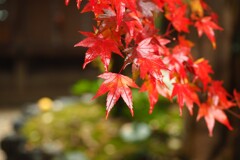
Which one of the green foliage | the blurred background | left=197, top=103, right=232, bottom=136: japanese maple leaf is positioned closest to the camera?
left=197, top=103, right=232, bottom=136: japanese maple leaf

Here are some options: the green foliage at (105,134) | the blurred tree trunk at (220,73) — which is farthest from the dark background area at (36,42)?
the blurred tree trunk at (220,73)

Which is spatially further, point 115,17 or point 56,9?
point 56,9

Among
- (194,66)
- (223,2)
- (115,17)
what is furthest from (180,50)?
(223,2)

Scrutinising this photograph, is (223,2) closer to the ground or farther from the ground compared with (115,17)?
closer to the ground

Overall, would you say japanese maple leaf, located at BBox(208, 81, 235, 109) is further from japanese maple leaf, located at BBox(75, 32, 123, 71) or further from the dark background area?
the dark background area

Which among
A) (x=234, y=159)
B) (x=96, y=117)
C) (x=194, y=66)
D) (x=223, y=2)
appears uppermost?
(x=194, y=66)

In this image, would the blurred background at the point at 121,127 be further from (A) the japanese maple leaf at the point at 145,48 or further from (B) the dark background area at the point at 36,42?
(A) the japanese maple leaf at the point at 145,48

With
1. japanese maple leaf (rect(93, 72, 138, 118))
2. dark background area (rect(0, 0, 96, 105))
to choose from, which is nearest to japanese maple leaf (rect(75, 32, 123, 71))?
japanese maple leaf (rect(93, 72, 138, 118))

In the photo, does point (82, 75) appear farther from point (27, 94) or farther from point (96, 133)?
point (96, 133)

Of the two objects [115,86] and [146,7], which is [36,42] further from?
[115,86]
